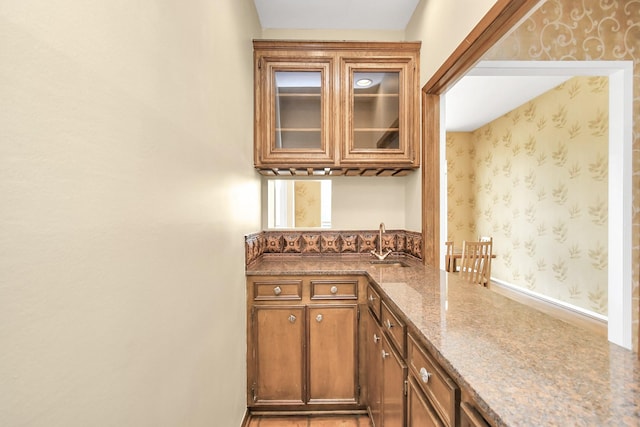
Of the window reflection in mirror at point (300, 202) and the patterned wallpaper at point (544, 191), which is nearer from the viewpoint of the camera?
the window reflection in mirror at point (300, 202)

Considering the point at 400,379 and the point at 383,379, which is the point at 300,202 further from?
the point at 400,379

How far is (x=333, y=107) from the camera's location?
2338 millimetres

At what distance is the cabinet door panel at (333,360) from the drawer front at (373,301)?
17 centimetres

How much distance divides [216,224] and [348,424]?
63.6 inches

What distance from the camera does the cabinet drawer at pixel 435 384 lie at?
2.66ft

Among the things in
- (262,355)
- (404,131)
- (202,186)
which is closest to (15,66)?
(202,186)

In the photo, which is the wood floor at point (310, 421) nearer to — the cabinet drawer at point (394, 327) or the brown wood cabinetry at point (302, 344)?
the brown wood cabinetry at point (302, 344)

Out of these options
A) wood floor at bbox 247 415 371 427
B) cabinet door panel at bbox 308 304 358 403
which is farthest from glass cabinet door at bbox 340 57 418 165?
wood floor at bbox 247 415 371 427

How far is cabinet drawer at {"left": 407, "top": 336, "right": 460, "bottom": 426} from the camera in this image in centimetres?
81

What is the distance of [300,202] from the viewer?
276 cm

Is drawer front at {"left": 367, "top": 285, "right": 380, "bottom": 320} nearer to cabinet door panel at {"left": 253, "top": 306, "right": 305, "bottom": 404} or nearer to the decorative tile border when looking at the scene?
cabinet door panel at {"left": 253, "top": 306, "right": 305, "bottom": 404}

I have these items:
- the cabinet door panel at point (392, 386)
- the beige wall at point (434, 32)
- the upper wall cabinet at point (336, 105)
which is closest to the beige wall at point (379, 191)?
the beige wall at point (434, 32)

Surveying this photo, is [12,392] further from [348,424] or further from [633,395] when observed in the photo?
[348,424]

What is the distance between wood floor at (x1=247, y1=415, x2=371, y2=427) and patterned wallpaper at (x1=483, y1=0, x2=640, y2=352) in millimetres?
1669
